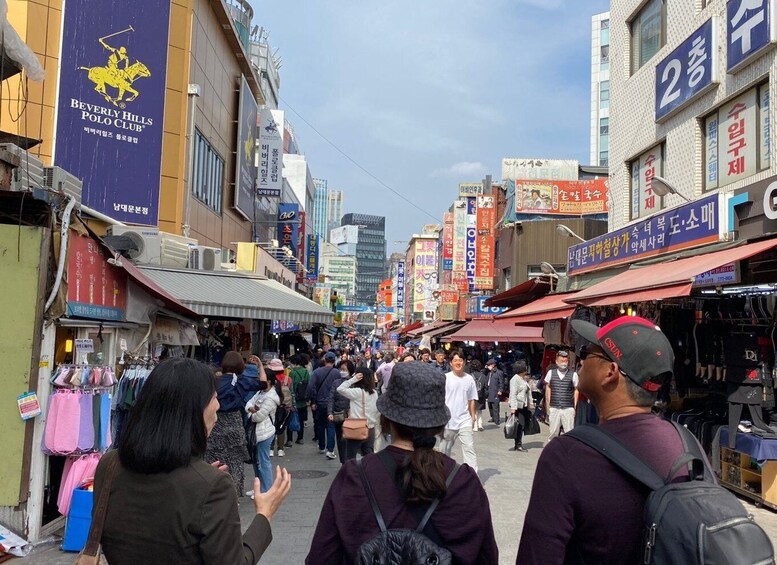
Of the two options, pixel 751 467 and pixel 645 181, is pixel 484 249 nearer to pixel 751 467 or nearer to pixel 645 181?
pixel 645 181

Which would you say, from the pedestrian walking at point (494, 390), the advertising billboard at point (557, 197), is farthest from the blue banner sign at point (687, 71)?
the advertising billboard at point (557, 197)

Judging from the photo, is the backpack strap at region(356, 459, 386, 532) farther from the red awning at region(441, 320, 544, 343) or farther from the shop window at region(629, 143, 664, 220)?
the red awning at region(441, 320, 544, 343)

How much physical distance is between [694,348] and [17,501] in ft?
29.5

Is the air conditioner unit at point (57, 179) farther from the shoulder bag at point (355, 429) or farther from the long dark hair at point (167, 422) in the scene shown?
the long dark hair at point (167, 422)

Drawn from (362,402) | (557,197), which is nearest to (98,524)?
(362,402)

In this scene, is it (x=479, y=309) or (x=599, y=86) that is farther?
(x=599, y=86)

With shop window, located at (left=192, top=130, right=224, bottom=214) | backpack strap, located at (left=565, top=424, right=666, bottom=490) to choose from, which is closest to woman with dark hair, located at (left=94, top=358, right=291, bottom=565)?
backpack strap, located at (left=565, top=424, right=666, bottom=490)

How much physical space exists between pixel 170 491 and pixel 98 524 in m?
0.34

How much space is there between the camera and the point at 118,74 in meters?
15.3

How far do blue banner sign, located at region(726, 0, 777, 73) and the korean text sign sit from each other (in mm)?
9400

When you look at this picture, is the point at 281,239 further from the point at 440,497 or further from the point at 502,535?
the point at 440,497

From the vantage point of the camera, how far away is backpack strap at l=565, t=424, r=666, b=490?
1850mm

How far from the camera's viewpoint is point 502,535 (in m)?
6.52

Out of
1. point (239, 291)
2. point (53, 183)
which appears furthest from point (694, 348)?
point (53, 183)
